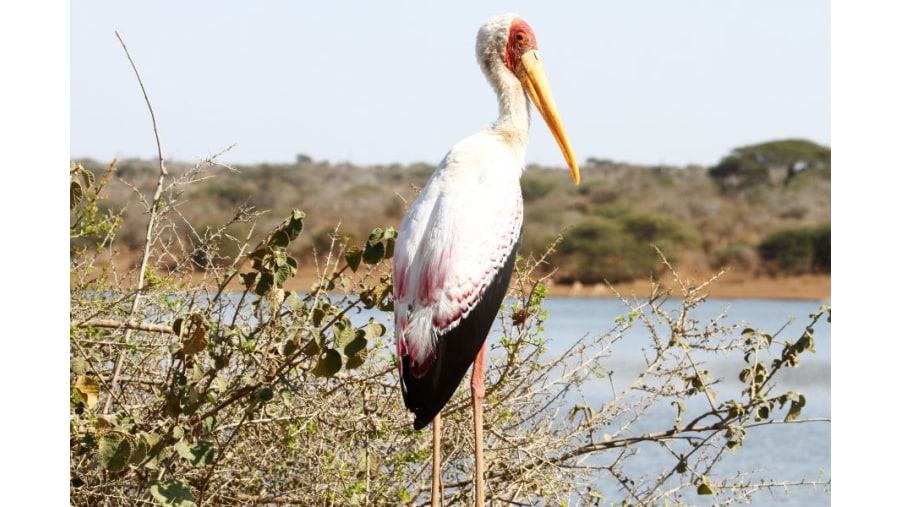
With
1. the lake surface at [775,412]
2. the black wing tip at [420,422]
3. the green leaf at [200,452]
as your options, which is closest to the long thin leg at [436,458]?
the black wing tip at [420,422]

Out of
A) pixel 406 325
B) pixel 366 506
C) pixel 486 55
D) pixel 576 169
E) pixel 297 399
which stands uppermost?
pixel 486 55

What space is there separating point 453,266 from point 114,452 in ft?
3.13

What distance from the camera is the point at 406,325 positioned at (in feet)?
10.5

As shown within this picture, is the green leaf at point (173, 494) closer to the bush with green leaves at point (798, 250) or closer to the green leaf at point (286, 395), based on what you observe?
the green leaf at point (286, 395)

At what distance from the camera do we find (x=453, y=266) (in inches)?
125

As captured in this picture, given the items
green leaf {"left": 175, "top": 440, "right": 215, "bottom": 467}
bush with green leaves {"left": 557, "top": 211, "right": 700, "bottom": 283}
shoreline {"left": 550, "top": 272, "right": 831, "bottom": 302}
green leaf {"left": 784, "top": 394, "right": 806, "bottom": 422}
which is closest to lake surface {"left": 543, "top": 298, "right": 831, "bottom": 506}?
green leaf {"left": 784, "top": 394, "right": 806, "bottom": 422}

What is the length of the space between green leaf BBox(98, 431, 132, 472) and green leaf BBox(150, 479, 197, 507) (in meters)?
0.12

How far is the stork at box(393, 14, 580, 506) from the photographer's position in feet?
10.4

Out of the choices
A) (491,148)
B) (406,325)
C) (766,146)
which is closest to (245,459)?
(406,325)

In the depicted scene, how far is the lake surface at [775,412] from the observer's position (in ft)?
33.1

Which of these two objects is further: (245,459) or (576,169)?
(245,459)

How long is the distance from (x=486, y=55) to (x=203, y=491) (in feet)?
4.75
